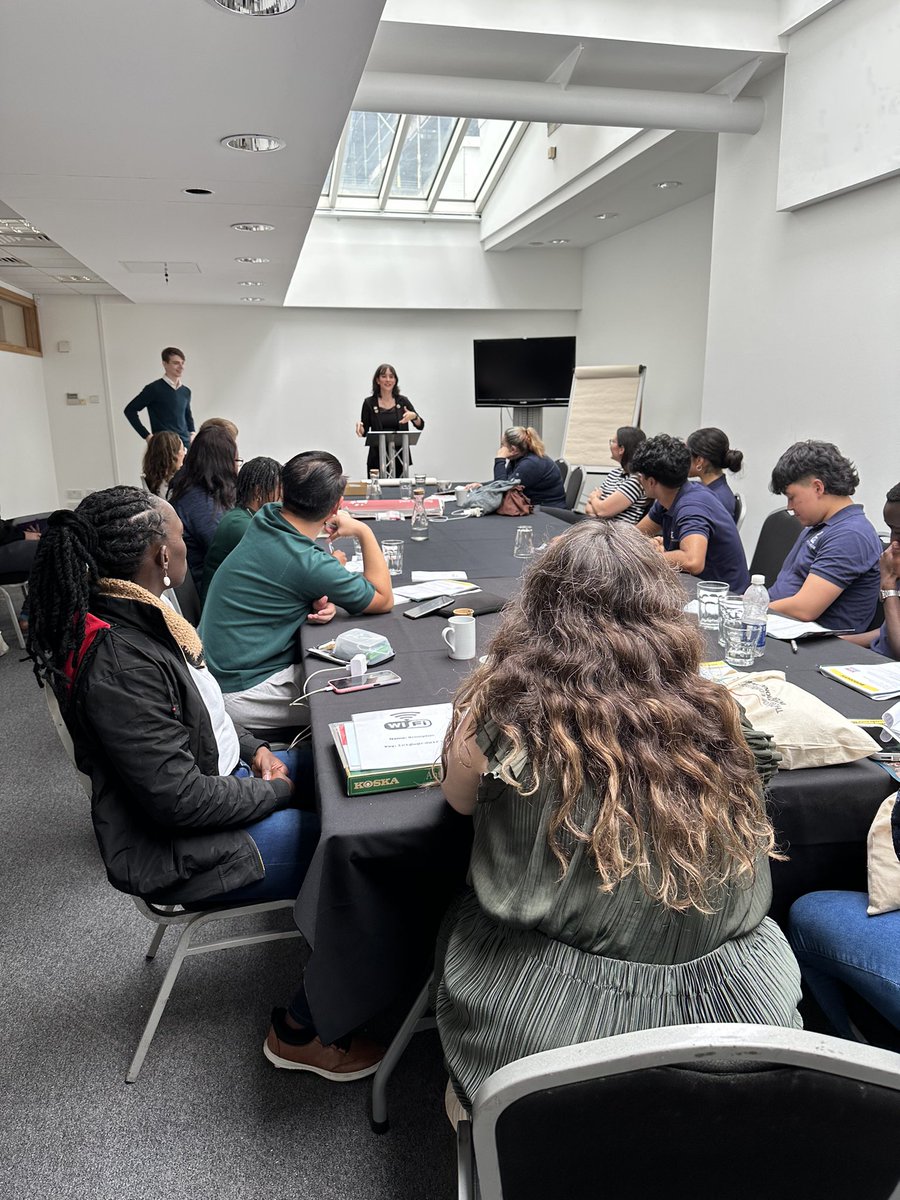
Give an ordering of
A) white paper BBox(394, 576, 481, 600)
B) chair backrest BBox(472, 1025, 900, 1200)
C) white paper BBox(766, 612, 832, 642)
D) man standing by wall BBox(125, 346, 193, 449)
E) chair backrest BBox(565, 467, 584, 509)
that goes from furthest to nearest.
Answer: man standing by wall BBox(125, 346, 193, 449)
chair backrest BBox(565, 467, 584, 509)
white paper BBox(394, 576, 481, 600)
white paper BBox(766, 612, 832, 642)
chair backrest BBox(472, 1025, 900, 1200)

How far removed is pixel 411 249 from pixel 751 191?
16.0ft

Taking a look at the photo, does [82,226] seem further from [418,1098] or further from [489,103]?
[418,1098]

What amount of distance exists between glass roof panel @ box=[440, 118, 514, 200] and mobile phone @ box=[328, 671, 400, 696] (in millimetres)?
7379

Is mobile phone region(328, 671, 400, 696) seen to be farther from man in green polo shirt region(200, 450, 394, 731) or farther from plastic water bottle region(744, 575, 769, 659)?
plastic water bottle region(744, 575, 769, 659)

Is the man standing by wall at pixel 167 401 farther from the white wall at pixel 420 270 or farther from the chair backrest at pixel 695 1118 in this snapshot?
the chair backrest at pixel 695 1118

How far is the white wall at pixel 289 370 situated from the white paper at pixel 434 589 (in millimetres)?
6858

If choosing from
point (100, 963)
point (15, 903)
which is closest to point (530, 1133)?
point (100, 963)

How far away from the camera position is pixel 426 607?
2.39 metres

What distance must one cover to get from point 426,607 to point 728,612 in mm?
886

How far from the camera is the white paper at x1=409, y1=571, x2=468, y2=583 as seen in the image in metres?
2.85

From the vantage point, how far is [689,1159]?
0.73 metres

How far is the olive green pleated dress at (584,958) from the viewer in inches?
38.3

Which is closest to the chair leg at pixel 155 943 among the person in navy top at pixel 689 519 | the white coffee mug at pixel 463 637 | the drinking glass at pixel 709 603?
the white coffee mug at pixel 463 637

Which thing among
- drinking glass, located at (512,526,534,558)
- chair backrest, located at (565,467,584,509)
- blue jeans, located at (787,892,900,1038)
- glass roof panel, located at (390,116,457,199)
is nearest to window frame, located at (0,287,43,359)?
glass roof panel, located at (390,116,457,199)
